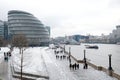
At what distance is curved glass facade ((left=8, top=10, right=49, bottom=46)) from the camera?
14850 cm

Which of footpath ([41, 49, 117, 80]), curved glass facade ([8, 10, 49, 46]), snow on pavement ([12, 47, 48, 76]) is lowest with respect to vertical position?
footpath ([41, 49, 117, 80])

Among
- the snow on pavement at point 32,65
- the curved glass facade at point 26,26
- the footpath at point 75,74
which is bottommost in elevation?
the footpath at point 75,74

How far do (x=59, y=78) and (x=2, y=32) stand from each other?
534 feet

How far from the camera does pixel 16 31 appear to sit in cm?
14788

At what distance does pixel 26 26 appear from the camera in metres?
150

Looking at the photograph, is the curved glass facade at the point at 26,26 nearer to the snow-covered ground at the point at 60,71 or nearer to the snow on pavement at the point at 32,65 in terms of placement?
the snow on pavement at the point at 32,65

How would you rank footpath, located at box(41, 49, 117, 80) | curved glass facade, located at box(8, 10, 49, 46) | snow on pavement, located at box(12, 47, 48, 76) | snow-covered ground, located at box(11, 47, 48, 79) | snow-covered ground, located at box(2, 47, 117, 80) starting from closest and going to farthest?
footpath, located at box(41, 49, 117, 80) < snow-covered ground, located at box(2, 47, 117, 80) < snow-covered ground, located at box(11, 47, 48, 79) < snow on pavement, located at box(12, 47, 48, 76) < curved glass facade, located at box(8, 10, 49, 46)

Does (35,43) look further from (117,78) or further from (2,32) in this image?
(117,78)

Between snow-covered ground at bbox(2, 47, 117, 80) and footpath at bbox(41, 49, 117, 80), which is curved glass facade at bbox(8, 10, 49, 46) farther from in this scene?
footpath at bbox(41, 49, 117, 80)

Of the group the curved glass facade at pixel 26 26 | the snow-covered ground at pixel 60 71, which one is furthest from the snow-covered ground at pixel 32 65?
the curved glass facade at pixel 26 26

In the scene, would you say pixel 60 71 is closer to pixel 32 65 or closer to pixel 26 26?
pixel 32 65

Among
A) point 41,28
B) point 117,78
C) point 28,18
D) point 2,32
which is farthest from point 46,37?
point 117,78

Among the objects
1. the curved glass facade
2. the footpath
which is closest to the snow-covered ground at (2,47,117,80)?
the footpath

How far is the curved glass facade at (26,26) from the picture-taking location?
487 feet
